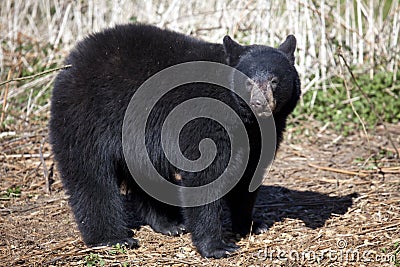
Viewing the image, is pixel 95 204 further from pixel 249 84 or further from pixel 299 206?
pixel 299 206

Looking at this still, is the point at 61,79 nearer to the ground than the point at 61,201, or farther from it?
farther from it

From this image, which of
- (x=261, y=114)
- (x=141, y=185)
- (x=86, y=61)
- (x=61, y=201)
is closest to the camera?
(x=261, y=114)

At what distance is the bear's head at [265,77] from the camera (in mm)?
4621

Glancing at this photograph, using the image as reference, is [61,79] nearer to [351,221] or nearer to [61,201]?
[61,201]

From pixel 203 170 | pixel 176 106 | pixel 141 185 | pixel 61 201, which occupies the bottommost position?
pixel 61 201

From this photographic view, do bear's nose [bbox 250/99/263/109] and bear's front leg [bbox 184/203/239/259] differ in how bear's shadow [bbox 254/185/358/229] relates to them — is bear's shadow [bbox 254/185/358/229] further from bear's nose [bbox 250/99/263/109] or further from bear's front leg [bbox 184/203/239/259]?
bear's nose [bbox 250/99/263/109]

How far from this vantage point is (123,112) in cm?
491

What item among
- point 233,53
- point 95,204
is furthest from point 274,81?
point 95,204

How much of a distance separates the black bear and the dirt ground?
0.32 m

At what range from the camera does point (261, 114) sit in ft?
15.3

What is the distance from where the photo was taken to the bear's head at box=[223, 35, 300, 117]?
4621 mm

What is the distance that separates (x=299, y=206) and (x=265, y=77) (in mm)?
1748

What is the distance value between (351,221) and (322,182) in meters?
1.23

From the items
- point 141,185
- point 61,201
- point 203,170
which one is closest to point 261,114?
point 203,170
